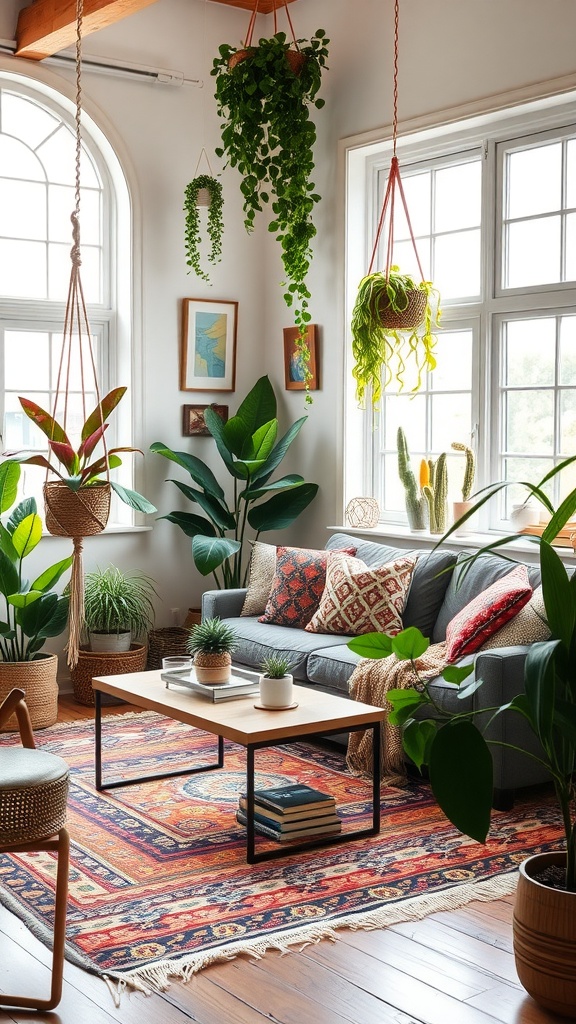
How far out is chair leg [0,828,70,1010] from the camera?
2572 millimetres

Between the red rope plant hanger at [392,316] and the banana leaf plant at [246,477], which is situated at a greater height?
the red rope plant hanger at [392,316]

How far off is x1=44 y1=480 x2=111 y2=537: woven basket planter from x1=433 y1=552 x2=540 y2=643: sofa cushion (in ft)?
4.77

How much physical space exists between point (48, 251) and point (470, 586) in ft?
9.38

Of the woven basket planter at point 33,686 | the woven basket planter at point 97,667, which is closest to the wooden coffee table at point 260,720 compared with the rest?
the woven basket planter at point 33,686

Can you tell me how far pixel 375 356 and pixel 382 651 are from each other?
3.00 m

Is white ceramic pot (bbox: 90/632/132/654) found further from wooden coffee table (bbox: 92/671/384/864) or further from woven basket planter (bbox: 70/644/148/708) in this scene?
wooden coffee table (bbox: 92/671/384/864)

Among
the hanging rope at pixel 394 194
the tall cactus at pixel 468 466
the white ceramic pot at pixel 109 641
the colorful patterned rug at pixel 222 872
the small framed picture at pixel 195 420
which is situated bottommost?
the colorful patterned rug at pixel 222 872

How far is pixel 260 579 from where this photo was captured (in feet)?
18.2

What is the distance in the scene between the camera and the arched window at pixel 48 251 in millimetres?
5793

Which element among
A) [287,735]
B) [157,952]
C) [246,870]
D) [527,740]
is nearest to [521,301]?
[527,740]

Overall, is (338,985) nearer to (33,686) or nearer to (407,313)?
(33,686)

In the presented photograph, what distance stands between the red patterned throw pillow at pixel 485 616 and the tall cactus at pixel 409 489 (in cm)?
123

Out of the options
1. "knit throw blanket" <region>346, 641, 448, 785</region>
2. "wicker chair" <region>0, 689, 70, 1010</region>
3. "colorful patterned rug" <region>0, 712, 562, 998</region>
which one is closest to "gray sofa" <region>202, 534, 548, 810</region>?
"knit throw blanket" <region>346, 641, 448, 785</region>

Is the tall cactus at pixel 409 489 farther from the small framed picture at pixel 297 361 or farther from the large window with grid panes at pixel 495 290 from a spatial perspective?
the small framed picture at pixel 297 361
